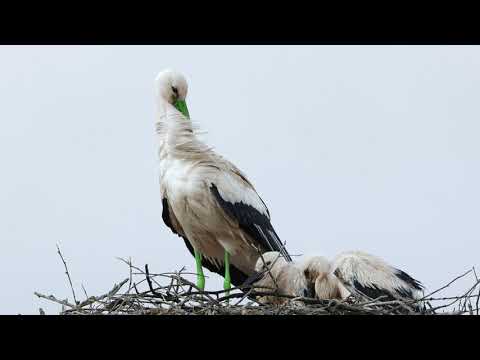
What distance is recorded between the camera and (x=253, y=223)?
5.07m

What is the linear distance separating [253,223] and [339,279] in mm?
803

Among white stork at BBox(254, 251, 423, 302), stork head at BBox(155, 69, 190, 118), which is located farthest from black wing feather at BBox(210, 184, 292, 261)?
stork head at BBox(155, 69, 190, 118)

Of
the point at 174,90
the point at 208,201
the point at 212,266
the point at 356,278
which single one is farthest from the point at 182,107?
A: the point at 356,278

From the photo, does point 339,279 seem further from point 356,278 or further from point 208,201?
point 208,201

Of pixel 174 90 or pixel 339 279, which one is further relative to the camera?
pixel 174 90

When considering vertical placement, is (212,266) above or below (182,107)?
below

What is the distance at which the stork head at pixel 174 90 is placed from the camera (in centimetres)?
529

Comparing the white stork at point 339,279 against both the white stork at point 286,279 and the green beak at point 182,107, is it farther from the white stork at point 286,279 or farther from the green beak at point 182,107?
the green beak at point 182,107
